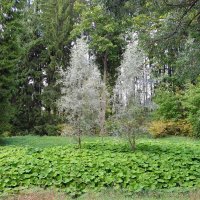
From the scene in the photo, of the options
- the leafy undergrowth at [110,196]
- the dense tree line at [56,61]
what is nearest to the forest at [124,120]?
the leafy undergrowth at [110,196]

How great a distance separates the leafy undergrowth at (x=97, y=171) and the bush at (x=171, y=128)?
29.5 feet

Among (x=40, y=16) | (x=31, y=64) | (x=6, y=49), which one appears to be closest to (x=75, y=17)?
(x=40, y=16)

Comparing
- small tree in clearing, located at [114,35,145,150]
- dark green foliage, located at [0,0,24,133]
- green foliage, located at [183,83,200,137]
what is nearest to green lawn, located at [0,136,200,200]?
small tree in clearing, located at [114,35,145,150]

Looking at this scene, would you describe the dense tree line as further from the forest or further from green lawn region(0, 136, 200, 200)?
green lawn region(0, 136, 200, 200)

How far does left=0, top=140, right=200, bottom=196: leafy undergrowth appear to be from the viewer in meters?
8.38

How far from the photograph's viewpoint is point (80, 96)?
38.9ft

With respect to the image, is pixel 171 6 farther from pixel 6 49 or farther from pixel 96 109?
pixel 6 49

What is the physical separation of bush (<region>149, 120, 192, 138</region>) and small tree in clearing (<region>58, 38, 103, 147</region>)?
25.2 ft

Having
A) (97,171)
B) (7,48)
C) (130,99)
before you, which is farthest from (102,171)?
(7,48)

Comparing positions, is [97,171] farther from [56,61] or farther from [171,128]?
[56,61]

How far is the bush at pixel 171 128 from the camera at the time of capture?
63.1 ft

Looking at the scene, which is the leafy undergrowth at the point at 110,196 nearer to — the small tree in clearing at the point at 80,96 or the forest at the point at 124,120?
the forest at the point at 124,120

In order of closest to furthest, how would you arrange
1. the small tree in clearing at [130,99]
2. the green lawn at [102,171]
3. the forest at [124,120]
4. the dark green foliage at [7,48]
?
the forest at [124,120] → the green lawn at [102,171] → the small tree in clearing at [130,99] → the dark green foliage at [7,48]

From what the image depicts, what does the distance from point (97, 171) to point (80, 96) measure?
12.0 feet
